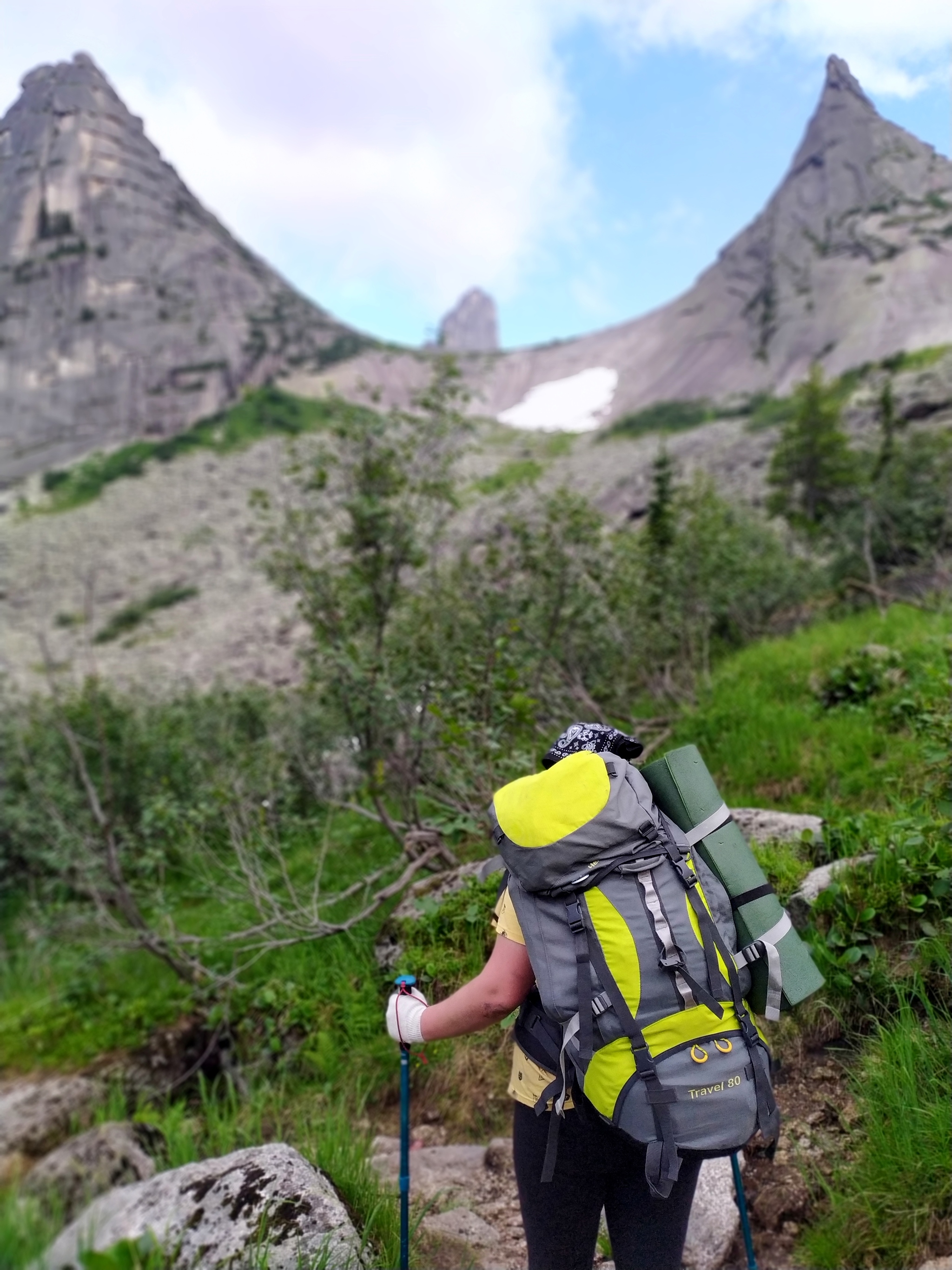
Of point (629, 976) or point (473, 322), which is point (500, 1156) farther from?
point (473, 322)

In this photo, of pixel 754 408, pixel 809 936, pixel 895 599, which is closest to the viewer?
pixel 809 936

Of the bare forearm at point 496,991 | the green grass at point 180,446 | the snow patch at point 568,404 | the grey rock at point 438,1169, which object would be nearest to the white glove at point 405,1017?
the bare forearm at point 496,991

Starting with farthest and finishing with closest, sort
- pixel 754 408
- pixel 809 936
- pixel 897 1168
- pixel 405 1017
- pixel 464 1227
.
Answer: pixel 754 408 < pixel 809 936 < pixel 464 1227 < pixel 897 1168 < pixel 405 1017

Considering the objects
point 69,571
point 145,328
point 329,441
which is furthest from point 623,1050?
point 145,328

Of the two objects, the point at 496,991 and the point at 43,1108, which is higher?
the point at 496,991

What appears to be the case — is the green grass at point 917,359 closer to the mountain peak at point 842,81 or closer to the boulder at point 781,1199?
the mountain peak at point 842,81

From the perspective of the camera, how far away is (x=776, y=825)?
4.34 metres

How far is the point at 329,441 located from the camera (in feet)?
26.2

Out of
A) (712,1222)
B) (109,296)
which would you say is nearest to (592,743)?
(712,1222)

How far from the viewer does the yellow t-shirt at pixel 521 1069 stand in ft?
6.47

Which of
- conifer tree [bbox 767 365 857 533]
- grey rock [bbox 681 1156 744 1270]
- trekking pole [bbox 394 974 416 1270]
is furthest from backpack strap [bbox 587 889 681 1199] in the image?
conifer tree [bbox 767 365 857 533]

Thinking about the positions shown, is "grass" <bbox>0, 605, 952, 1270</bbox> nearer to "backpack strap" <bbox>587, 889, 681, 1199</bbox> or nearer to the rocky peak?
"backpack strap" <bbox>587, 889, 681, 1199</bbox>

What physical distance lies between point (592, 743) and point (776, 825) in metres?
2.68

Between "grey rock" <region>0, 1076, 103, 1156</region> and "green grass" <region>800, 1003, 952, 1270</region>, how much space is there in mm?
2631
